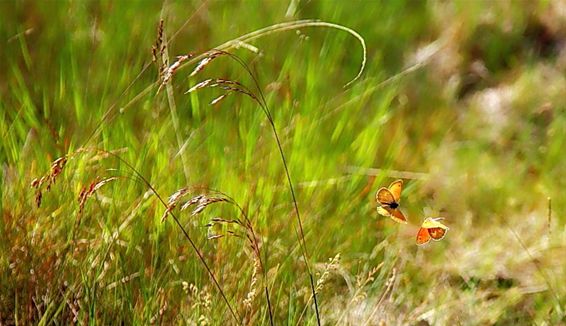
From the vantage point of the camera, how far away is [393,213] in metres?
1.77

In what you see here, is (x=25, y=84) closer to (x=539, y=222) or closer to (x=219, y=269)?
(x=219, y=269)

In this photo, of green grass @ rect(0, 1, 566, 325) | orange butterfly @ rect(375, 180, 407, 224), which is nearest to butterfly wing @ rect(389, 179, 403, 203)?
orange butterfly @ rect(375, 180, 407, 224)

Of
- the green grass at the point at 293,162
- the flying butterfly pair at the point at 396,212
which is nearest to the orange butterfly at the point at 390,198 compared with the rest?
the flying butterfly pair at the point at 396,212

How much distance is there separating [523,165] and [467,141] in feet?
0.60

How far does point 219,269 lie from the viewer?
1930 mm

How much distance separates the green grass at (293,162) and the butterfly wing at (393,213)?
13 centimetres

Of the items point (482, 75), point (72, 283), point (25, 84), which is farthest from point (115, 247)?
point (482, 75)

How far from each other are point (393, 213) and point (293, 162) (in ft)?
2.03

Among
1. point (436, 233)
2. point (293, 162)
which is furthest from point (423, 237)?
point (293, 162)

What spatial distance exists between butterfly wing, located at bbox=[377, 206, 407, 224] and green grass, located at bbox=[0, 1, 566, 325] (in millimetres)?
129

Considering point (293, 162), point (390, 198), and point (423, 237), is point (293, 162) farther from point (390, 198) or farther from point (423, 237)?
point (423, 237)

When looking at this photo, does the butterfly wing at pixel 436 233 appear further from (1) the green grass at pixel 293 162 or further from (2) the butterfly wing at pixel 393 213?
(1) the green grass at pixel 293 162

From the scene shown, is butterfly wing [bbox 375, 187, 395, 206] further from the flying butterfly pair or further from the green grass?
the green grass

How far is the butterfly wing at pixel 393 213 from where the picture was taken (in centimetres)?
172
